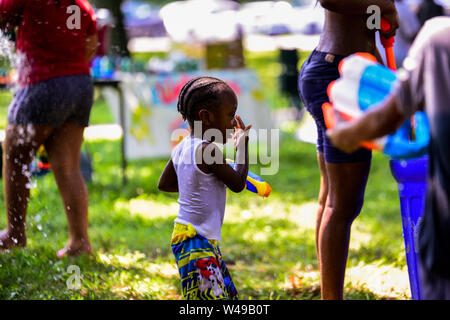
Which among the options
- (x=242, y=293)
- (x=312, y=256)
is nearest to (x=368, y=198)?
(x=312, y=256)

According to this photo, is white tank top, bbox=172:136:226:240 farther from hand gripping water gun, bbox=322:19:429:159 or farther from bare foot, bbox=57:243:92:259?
bare foot, bbox=57:243:92:259

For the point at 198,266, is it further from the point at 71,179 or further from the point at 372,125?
the point at 71,179

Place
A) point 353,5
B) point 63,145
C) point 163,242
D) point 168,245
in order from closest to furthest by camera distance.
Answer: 1. point 353,5
2. point 63,145
3. point 168,245
4. point 163,242

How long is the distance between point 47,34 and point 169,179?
138 centimetres

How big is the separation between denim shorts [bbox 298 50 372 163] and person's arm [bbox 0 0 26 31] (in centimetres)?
163

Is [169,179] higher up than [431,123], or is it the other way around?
[431,123]

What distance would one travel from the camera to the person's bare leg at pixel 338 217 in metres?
2.59

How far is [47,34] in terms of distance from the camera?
3.56 metres

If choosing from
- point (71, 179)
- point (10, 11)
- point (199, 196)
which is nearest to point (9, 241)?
point (71, 179)

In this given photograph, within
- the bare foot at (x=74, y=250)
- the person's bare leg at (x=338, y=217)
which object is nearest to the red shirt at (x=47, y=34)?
the bare foot at (x=74, y=250)

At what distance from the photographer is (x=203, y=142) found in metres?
2.49

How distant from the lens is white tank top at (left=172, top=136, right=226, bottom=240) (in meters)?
2.50

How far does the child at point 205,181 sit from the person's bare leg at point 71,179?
4.66 feet

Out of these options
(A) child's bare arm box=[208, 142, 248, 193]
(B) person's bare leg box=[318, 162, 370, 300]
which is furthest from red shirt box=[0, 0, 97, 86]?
(B) person's bare leg box=[318, 162, 370, 300]
